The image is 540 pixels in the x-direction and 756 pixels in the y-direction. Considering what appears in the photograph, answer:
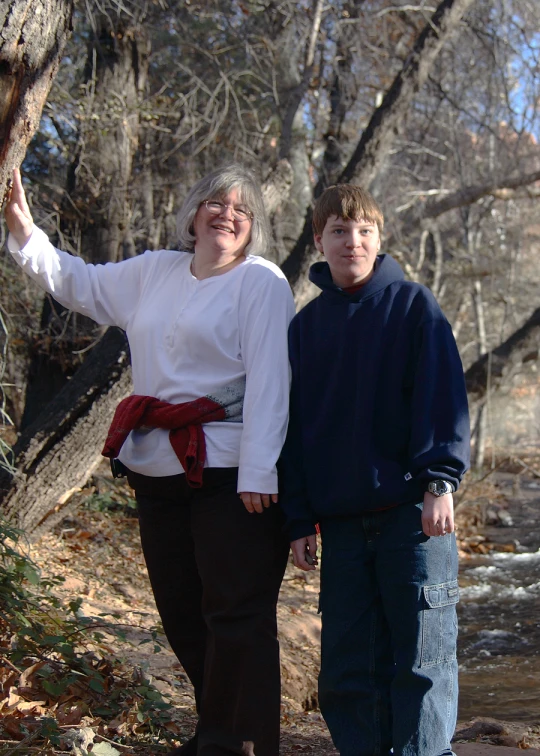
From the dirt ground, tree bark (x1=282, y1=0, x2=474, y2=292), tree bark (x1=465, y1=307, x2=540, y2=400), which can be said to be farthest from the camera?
tree bark (x1=465, y1=307, x2=540, y2=400)

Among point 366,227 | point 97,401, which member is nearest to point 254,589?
point 366,227

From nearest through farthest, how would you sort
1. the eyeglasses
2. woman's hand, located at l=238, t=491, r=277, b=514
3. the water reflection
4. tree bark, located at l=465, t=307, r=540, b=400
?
woman's hand, located at l=238, t=491, r=277, b=514
the eyeglasses
the water reflection
tree bark, located at l=465, t=307, r=540, b=400

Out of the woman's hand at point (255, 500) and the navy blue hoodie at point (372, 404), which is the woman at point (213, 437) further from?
the navy blue hoodie at point (372, 404)

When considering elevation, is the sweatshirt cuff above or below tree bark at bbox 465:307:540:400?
below

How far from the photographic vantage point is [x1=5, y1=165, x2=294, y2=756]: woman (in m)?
2.68

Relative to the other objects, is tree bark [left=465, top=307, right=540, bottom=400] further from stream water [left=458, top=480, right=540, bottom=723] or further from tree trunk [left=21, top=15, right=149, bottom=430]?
tree trunk [left=21, top=15, right=149, bottom=430]

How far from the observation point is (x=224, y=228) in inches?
115

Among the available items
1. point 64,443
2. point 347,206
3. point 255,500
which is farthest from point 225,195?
point 64,443

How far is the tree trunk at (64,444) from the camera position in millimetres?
5055

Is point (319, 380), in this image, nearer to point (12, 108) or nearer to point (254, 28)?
point (12, 108)

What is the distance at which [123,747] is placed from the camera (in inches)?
118

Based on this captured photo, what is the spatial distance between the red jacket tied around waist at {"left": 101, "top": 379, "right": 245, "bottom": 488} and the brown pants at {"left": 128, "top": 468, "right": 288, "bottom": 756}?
8cm

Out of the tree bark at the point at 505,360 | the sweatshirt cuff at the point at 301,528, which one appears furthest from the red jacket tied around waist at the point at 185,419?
the tree bark at the point at 505,360

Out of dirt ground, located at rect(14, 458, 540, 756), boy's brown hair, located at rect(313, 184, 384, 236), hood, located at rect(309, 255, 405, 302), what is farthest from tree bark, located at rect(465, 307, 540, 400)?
boy's brown hair, located at rect(313, 184, 384, 236)
